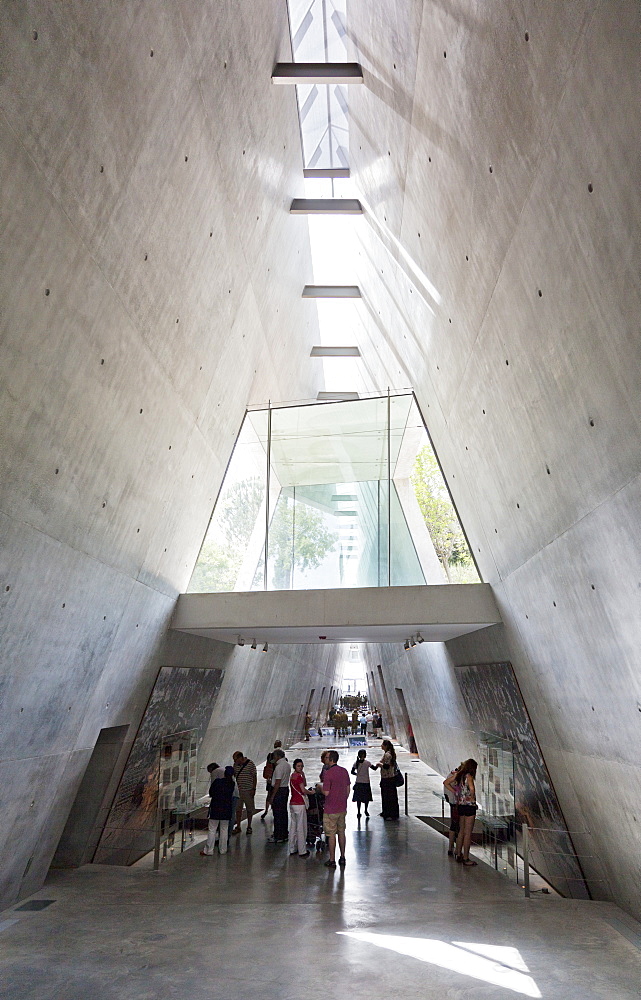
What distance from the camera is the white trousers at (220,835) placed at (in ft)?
35.7

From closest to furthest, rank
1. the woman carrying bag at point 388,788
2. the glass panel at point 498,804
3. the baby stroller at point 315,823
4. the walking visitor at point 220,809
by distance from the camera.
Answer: the glass panel at point 498,804, the walking visitor at point 220,809, the baby stroller at point 315,823, the woman carrying bag at point 388,788

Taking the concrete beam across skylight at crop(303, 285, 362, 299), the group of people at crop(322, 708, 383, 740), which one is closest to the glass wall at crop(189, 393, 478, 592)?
the concrete beam across skylight at crop(303, 285, 362, 299)

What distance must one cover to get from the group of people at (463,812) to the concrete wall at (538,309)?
1372 millimetres

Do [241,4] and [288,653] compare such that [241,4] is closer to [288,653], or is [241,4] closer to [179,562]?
[179,562]

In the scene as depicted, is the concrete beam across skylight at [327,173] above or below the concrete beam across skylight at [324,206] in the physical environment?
above

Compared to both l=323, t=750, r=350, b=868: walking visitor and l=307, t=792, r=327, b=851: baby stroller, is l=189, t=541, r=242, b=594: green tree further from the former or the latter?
l=307, t=792, r=327, b=851: baby stroller

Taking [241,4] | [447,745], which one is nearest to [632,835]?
[241,4]

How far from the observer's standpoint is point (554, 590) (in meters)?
7.48

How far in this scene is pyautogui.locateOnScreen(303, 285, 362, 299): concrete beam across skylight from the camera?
43.6ft

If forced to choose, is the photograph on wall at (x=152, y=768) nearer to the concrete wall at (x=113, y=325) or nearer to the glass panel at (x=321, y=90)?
the concrete wall at (x=113, y=325)

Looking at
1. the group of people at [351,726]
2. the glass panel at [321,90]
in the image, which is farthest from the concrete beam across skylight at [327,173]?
the group of people at [351,726]

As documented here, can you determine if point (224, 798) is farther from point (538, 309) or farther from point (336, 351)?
point (336, 351)

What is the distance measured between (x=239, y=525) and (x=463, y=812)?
5.49m

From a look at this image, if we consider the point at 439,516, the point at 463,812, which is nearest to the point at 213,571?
the point at 439,516
